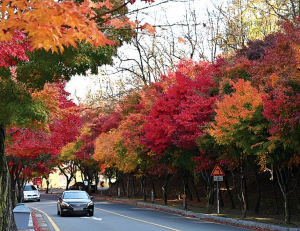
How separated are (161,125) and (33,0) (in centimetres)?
2398

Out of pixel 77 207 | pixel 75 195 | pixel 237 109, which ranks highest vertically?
pixel 237 109

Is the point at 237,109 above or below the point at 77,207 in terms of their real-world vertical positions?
above

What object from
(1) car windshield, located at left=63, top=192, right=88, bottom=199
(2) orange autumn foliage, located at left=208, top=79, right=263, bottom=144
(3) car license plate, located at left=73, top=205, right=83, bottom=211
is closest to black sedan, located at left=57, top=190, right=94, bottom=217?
(3) car license plate, located at left=73, top=205, right=83, bottom=211

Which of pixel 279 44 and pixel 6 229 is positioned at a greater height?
pixel 279 44

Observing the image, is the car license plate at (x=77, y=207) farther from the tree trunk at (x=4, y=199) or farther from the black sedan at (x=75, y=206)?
the tree trunk at (x=4, y=199)

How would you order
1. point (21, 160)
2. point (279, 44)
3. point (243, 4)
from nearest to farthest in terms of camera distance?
point (279, 44), point (21, 160), point (243, 4)

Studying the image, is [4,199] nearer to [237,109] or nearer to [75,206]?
[237,109]

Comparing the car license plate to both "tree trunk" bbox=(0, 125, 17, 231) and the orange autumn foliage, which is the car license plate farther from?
"tree trunk" bbox=(0, 125, 17, 231)

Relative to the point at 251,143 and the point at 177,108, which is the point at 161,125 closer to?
the point at 177,108

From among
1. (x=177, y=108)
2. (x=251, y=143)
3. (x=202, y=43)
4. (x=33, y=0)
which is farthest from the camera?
(x=202, y=43)

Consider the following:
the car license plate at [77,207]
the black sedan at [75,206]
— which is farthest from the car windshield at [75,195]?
the car license plate at [77,207]

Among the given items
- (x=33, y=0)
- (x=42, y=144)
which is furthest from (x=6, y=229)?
(x=42, y=144)

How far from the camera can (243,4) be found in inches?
1487

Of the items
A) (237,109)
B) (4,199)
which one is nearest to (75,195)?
(237,109)
